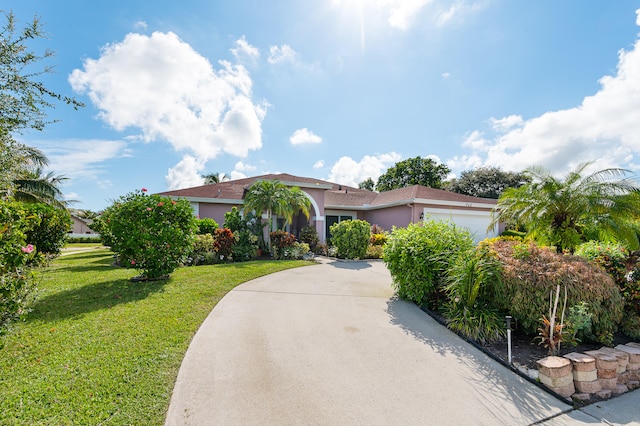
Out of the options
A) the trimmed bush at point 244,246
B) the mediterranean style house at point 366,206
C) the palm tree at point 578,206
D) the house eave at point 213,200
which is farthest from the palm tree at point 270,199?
the palm tree at point 578,206

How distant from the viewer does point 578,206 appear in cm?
705

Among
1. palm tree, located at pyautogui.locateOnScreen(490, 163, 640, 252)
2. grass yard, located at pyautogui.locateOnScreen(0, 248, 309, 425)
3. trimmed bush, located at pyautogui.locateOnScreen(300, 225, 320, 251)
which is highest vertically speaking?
palm tree, located at pyautogui.locateOnScreen(490, 163, 640, 252)

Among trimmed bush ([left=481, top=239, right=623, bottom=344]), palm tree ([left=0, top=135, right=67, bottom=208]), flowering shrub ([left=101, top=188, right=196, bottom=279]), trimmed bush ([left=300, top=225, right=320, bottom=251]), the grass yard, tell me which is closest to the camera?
the grass yard

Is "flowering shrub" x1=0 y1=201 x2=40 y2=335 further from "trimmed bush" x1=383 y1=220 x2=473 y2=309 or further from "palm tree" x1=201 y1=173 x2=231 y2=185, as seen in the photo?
"palm tree" x1=201 y1=173 x2=231 y2=185

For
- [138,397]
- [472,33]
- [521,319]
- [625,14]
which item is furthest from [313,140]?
[138,397]

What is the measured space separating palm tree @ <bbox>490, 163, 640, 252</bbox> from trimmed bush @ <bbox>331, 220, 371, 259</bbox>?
7120 mm

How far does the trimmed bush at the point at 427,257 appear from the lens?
621 cm

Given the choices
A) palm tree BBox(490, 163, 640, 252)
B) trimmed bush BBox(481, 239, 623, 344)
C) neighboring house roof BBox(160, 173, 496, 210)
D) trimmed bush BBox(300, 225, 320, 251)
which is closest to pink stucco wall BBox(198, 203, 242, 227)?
neighboring house roof BBox(160, 173, 496, 210)

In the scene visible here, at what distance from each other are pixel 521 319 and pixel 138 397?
5.97m

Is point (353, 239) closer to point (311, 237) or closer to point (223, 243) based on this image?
point (311, 237)

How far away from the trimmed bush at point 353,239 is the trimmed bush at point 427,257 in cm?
681

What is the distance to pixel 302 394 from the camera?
3.17m

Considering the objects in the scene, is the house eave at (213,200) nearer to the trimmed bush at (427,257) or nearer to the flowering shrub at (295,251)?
the flowering shrub at (295,251)

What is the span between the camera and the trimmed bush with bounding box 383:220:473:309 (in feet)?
20.4
